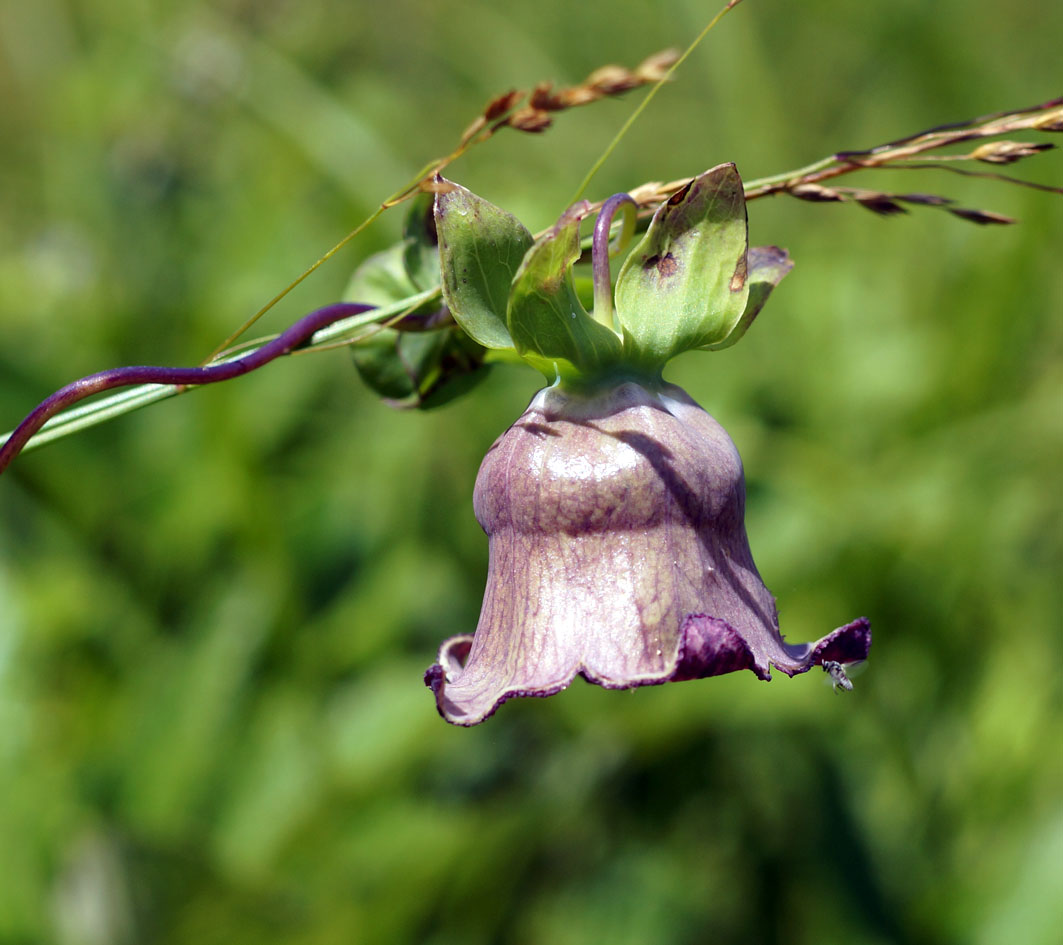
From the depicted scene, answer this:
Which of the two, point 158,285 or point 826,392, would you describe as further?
point 158,285

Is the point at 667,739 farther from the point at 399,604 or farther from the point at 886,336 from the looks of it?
the point at 886,336

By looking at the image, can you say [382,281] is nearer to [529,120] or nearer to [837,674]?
[529,120]

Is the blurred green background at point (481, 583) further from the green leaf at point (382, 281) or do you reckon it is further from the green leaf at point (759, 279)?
the green leaf at point (759, 279)

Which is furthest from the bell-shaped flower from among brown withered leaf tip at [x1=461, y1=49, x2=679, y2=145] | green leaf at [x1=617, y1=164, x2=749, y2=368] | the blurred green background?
the blurred green background

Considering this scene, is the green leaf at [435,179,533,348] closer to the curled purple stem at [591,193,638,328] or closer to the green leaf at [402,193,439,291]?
the curled purple stem at [591,193,638,328]

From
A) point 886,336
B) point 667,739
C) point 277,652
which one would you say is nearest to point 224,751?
point 277,652

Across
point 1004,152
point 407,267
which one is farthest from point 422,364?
point 1004,152
